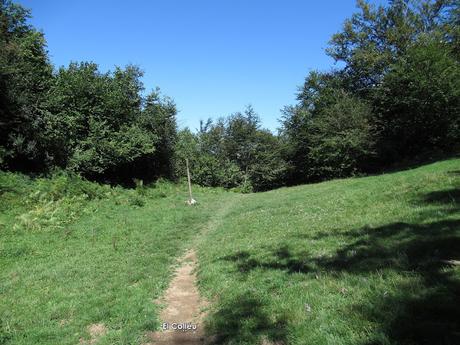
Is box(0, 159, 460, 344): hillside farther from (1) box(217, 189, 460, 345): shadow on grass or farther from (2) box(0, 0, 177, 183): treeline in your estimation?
(2) box(0, 0, 177, 183): treeline

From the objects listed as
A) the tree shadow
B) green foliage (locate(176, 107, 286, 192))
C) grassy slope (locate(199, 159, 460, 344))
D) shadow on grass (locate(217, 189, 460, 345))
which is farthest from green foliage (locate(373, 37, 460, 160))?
the tree shadow

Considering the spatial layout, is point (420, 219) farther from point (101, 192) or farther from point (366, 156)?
point (366, 156)

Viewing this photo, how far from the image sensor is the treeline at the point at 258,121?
1038 inches

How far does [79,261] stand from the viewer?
11.7 meters

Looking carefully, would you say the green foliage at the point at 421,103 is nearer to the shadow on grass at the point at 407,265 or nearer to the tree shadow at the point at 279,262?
the shadow on grass at the point at 407,265

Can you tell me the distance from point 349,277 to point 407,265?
→ 96 centimetres

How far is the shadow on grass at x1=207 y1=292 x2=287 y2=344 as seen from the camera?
5.59 metres

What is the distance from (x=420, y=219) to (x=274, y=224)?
560cm

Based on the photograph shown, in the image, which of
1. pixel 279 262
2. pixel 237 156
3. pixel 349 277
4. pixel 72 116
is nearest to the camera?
pixel 349 277

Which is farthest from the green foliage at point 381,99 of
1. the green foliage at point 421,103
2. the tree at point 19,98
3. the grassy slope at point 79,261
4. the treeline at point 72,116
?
the tree at point 19,98

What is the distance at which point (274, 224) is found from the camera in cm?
1378

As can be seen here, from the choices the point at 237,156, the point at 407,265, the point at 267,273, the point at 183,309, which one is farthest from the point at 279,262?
the point at 237,156

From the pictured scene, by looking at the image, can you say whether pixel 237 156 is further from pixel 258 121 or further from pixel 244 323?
pixel 244 323

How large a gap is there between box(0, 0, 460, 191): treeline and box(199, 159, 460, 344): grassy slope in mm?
19318
